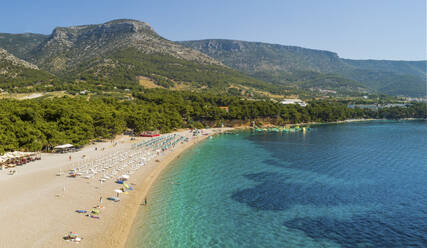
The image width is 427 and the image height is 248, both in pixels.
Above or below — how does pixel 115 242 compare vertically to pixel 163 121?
below

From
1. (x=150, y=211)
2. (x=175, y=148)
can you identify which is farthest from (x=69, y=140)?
(x=150, y=211)

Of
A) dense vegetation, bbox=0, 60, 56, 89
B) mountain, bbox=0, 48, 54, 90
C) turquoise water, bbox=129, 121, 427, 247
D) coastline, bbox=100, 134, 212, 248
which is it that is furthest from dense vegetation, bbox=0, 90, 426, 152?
mountain, bbox=0, 48, 54, 90

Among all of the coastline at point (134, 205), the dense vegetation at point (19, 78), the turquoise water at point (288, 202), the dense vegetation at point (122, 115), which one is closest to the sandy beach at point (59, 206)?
the coastline at point (134, 205)

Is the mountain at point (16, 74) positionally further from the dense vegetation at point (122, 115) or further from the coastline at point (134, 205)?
the coastline at point (134, 205)

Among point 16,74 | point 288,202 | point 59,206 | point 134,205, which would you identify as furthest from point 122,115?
point 16,74

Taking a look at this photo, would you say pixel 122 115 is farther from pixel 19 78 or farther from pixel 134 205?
pixel 19 78

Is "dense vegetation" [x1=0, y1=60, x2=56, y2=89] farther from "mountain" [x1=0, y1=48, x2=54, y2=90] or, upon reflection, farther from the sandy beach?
the sandy beach

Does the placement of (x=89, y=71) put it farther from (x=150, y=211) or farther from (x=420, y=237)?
(x=420, y=237)
